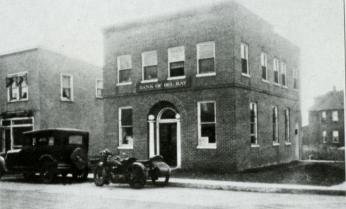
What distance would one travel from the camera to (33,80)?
22375 millimetres

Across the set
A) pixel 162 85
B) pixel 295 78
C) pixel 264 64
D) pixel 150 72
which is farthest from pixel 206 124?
pixel 295 78

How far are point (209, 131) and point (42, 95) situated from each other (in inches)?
396

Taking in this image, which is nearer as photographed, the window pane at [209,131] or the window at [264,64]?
the window pane at [209,131]

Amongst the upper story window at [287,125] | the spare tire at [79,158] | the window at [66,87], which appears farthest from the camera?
the window at [66,87]

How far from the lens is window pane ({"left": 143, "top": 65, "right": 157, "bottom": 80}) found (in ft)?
60.1

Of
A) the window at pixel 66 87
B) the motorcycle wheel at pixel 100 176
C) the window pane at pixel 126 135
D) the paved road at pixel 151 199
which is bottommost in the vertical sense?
the paved road at pixel 151 199

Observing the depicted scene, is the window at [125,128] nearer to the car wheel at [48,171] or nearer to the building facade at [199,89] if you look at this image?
the building facade at [199,89]

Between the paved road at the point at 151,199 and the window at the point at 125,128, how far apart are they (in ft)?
23.4

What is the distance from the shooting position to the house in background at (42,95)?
2230 cm

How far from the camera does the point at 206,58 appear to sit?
17016 millimetres

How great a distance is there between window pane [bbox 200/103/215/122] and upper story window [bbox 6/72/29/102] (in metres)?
10.7

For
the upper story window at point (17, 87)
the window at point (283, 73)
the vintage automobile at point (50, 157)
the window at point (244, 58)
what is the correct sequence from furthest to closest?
the upper story window at point (17, 87) → the window at point (283, 73) → the window at point (244, 58) → the vintage automobile at point (50, 157)

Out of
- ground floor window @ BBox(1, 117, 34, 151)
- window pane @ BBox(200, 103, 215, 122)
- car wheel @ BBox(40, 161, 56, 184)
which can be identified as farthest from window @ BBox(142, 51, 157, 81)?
ground floor window @ BBox(1, 117, 34, 151)

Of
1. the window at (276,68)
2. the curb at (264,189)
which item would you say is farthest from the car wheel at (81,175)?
the window at (276,68)
